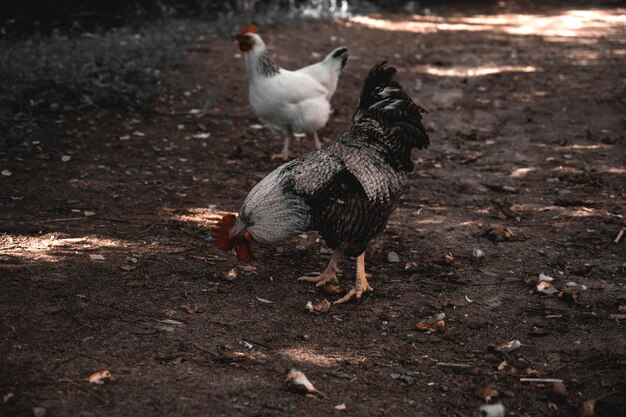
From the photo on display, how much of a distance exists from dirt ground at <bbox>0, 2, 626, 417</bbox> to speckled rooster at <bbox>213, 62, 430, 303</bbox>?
45cm

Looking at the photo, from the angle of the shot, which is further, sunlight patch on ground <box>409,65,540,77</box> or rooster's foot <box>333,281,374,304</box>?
sunlight patch on ground <box>409,65,540,77</box>

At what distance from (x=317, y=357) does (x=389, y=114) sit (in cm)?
169

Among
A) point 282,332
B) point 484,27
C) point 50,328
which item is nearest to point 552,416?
point 282,332

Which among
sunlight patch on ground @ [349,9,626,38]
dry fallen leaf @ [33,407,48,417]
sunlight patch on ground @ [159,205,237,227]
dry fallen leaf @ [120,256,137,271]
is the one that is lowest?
sunlight patch on ground @ [159,205,237,227]

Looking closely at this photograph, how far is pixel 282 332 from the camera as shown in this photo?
12.4 ft

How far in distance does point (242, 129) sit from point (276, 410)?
4.95 m

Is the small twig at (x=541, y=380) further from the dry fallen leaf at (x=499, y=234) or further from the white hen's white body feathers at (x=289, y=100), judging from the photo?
the white hen's white body feathers at (x=289, y=100)

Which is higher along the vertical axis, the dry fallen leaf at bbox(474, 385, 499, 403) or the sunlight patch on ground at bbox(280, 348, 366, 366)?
the dry fallen leaf at bbox(474, 385, 499, 403)

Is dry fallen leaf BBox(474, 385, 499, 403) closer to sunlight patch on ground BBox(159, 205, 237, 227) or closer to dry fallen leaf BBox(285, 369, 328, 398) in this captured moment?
dry fallen leaf BBox(285, 369, 328, 398)

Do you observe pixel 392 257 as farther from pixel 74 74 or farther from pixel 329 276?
pixel 74 74

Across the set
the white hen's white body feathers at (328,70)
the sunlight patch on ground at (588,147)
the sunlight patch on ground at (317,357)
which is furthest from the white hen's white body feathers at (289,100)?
the sunlight patch on ground at (317,357)

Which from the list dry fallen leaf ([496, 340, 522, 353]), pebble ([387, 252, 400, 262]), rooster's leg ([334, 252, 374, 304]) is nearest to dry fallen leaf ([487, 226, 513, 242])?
pebble ([387, 252, 400, 262])

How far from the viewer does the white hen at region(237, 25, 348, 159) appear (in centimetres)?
639

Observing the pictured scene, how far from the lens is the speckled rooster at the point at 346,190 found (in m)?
4.00
